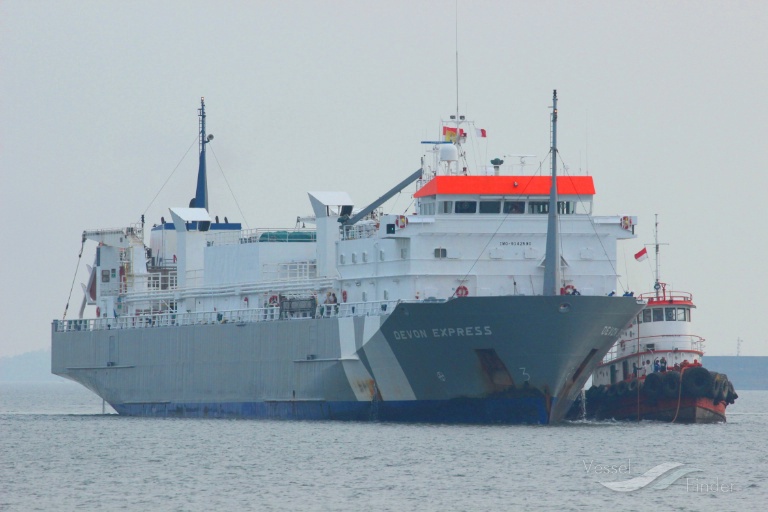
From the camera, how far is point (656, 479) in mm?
40062

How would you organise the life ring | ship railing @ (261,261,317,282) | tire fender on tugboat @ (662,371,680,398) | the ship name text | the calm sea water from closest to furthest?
1. the calm sea water
2. the ship name text
3. the life ring
4. tire fender on tugboat @ (662,371,680,398)
5. ship railing @ (261,261,317,282)

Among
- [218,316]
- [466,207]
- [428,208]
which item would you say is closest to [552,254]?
[466,207]

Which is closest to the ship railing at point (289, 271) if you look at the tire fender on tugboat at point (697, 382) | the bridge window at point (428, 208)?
the bridge window at point (428, 208)

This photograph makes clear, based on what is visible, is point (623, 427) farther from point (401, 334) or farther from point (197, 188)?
point (197, 188)

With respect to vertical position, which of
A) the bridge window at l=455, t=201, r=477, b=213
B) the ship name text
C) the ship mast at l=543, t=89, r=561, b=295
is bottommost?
the ship name text

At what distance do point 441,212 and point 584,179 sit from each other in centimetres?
461

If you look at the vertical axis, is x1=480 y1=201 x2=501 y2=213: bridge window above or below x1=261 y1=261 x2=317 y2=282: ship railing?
above

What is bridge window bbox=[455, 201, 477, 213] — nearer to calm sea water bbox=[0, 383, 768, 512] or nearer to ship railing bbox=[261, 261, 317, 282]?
calm sea water bbox=[0, 383, 768, 512]

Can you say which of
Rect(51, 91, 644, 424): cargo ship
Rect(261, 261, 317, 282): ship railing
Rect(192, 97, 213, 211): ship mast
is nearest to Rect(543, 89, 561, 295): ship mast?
Rect(51, 91, 644, 424): cargo ship

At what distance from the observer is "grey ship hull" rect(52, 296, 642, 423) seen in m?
48.9

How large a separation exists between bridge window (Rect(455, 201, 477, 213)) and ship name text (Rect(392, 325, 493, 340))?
4398mm

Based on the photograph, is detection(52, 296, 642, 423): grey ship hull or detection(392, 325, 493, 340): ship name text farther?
detection(392, 325, 493, 340): ship name text

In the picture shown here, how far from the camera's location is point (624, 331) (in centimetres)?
5478

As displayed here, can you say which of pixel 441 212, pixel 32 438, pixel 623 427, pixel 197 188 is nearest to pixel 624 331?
pixel 623 427
